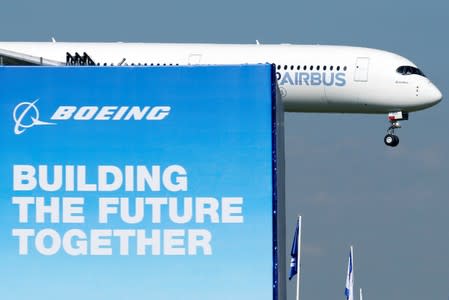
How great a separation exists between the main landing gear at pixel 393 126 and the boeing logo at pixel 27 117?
4711cm

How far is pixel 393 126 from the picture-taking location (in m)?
71.9

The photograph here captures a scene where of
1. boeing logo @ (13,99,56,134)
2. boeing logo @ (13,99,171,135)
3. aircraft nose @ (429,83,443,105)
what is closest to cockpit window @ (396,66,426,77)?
aircraft nose @ (429,83,443,105)

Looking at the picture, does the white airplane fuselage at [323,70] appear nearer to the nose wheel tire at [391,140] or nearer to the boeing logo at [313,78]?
the boeing logo at [313,78]

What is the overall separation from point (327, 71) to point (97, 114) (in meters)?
45.8

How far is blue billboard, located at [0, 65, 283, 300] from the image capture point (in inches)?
1015

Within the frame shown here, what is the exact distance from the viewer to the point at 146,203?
26047mm

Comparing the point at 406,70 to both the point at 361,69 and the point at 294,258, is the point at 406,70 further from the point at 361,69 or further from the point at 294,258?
the point at 294,258

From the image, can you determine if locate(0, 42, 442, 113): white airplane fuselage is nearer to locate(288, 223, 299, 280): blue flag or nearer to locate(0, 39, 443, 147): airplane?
locate(0, 39, 443, 147): airplane

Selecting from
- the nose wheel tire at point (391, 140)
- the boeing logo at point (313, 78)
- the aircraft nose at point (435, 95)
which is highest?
the boeing logo at point (313, 78)

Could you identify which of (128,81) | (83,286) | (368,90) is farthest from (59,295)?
(368,90)

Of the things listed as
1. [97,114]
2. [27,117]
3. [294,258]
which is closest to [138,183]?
[97,114]

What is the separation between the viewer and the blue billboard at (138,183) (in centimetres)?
2578

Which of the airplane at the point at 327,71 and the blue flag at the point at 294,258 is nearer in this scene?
the blue flag at the point at 294,258

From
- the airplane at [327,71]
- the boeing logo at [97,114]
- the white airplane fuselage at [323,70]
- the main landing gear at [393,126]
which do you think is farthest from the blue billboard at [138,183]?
the main landing gear at [393,126]
